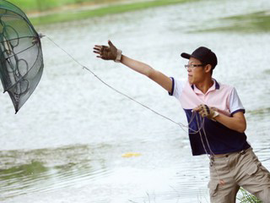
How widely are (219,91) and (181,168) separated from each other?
3084 millimetres

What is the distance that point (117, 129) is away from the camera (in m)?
10.1

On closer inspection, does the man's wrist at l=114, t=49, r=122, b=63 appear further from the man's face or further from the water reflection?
the water reflection

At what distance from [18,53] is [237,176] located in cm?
212

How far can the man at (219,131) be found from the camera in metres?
4.59

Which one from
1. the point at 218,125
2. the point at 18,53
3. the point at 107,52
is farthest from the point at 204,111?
the point at 18,53

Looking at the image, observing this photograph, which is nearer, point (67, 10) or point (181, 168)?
point (181, 168)

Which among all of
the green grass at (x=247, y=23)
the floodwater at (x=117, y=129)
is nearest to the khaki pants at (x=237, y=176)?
the floodwater at (x=117, y=129)

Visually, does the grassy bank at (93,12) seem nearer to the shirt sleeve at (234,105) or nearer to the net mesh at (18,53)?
the net mesh at (18,53)

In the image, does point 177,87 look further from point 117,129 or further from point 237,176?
point 117,129

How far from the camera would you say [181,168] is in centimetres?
766

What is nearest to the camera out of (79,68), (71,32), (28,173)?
(28,173)

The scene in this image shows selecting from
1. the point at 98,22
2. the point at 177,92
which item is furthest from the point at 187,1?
the point at 177,92

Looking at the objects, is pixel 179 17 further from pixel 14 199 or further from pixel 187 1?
pixel 14 199

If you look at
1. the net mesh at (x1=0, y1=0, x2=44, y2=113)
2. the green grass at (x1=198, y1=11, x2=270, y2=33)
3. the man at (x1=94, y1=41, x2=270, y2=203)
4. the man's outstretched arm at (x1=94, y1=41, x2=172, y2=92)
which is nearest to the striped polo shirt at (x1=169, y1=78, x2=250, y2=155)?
the man at (x1=94, y1=41, x2=270, y2=203)
